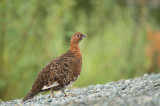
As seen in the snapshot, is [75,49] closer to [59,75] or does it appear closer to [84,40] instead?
[59,75]

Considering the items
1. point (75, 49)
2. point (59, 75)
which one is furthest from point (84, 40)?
point (59, 75)

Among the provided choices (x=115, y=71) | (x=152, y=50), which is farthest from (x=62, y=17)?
(x=152, y=50)

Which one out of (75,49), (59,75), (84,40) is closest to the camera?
(59,75)

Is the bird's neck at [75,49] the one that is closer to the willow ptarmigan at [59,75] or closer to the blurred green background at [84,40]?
Answer: the willow ptarmigan at [59,75]

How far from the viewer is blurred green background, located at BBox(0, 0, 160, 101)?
8859 millimetres

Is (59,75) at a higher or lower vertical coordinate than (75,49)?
lower

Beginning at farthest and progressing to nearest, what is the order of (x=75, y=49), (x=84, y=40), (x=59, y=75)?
(x=84, y=40), (x=75, y=49), (x=59, y=75)

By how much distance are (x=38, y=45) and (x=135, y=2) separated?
5.20 metres

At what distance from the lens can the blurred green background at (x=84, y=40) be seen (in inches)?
349

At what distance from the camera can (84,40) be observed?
10898 mm

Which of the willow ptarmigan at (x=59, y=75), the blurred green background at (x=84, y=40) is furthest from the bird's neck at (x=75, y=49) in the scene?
the blurred green background at (x=84, y=40)

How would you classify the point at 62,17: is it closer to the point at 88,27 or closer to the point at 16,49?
the point at 16,49

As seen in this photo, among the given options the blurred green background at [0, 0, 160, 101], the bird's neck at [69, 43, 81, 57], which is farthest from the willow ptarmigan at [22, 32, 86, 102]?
the blurred green background at [0, 0, 160, 101]

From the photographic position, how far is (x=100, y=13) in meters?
11.2
